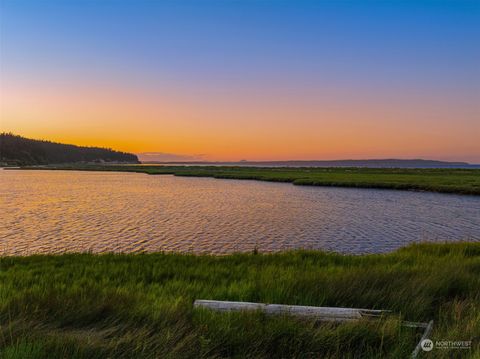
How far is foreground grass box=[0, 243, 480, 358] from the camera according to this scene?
4.82 meters

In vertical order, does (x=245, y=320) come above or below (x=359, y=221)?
above

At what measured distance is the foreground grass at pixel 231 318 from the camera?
482cm

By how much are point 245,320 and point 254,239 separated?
570 inches

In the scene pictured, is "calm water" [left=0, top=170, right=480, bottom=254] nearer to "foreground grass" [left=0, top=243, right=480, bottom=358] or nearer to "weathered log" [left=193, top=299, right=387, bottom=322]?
"foreground grass" [left=0, top=243, right=480, bottom=358]

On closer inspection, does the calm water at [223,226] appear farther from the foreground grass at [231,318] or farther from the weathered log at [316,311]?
the weathered log at [316,311]

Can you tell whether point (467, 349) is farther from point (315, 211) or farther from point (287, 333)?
point (315, 211)

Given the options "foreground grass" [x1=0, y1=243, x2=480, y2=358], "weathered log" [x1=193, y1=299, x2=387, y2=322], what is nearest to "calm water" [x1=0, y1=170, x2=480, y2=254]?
"foreground grass" [x1=0, y1=243, x2=480, y2=358]

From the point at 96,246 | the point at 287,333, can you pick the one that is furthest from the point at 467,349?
the point at 96,246

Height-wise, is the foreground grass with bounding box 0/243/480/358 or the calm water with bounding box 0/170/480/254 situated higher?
the foreground grass with bounding box 0/243/480/358

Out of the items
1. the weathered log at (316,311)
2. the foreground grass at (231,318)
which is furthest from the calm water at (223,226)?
the weathered log at (316,311)

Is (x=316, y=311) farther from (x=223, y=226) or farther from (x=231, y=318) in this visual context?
(x=223, y=226)

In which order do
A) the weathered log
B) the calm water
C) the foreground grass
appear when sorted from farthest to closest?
the calm water
the weathered log
the foreground grass

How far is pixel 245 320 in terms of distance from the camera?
5.73m

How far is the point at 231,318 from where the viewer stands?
5875 millimetres
